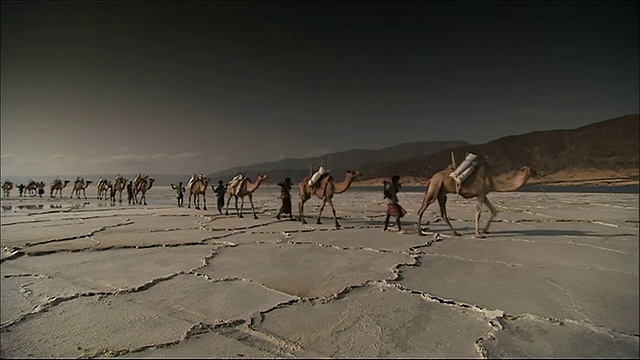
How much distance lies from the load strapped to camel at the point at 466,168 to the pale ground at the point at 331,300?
156 cm

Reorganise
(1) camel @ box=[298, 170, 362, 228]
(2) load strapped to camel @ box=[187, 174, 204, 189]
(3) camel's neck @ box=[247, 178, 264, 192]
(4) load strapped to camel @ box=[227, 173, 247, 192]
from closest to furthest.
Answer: (1) camel @ box=[298, 170, 362, 228] → (3) camel's neck @ box=[247, 178, 264, 192] → (4) load strapped to camel @ box=[227, 173, 247, 192] → (2) load strapped to camel @ box=[187, 174, 204, 189]

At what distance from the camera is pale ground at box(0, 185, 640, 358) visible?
2.74 m

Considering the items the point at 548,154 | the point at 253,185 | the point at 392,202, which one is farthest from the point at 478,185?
the point at 548,154

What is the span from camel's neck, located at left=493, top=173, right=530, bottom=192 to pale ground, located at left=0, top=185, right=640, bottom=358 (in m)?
1.19

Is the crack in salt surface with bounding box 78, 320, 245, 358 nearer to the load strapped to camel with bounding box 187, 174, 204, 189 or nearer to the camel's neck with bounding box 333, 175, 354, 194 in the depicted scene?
the camel's neck with bounding box 333, 175, 354, 194

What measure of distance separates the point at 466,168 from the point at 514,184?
106cm

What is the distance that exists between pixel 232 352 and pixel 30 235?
10.0 meters

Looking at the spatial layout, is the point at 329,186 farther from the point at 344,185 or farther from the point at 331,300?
the point at 331,300

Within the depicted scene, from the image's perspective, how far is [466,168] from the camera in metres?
8.05

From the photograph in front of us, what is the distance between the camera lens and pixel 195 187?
19.3 meters

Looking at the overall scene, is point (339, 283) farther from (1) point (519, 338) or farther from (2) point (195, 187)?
(2) point (195, 187)

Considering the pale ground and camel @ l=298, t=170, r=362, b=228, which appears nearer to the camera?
the pale ground

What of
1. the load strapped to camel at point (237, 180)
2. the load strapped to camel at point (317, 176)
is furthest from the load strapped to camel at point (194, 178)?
the load strapped to camel at point (317, 176)

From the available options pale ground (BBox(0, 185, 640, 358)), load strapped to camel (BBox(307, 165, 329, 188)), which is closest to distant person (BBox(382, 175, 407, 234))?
pale ground (BBox(0, 185, 640, 358))
